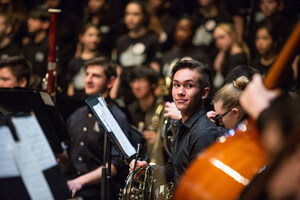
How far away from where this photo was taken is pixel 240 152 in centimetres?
232

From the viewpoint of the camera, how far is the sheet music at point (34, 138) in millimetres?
2391

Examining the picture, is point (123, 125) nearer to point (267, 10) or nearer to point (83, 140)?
point (83, 140)

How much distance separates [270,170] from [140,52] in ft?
17.0

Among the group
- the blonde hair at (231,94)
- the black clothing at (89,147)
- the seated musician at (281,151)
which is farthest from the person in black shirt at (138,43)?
the seated musician at (281,151)

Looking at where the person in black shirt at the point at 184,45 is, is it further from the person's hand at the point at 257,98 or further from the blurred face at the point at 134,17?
the person's hand at the point at 257,98

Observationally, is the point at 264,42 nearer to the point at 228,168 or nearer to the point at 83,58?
the point at 83,58

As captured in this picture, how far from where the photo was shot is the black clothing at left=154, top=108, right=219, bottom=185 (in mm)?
3395

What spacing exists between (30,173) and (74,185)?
2303mm

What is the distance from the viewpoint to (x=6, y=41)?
24.5 feet

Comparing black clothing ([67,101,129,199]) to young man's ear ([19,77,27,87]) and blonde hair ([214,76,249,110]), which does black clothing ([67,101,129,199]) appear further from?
blonde hair ([214,76,249,110])

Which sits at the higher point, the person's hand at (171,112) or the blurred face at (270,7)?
the blurred face at (270,7)

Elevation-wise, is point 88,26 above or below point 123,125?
above

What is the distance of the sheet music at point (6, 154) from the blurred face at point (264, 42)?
4.17 meters

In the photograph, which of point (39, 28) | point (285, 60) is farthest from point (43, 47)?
point (285, 60)
